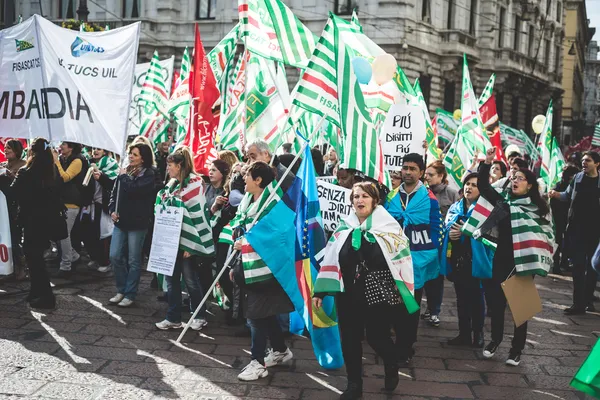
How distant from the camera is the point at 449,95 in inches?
1280

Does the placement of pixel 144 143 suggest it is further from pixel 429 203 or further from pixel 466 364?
pixel 466 364

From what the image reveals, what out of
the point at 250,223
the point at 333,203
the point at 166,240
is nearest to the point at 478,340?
the point at 333,203

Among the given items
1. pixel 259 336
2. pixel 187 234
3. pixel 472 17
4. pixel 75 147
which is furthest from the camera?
pixel 472 17

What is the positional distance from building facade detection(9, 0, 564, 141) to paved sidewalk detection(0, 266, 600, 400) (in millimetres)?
22086

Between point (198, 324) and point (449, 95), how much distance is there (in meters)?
27.3

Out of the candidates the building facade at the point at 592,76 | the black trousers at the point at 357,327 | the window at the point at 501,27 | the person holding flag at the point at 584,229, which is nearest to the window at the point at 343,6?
the window at the point at 501,27

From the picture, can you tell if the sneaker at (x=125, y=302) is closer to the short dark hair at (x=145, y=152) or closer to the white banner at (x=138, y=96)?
the short dark hair at (x=145, y=152)

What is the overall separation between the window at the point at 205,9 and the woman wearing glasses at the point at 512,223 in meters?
26.5

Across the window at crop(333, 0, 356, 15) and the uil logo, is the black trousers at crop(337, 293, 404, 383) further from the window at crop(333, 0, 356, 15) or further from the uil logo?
the window at crop(333, 0, 356, 15)

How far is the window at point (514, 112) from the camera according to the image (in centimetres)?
3936

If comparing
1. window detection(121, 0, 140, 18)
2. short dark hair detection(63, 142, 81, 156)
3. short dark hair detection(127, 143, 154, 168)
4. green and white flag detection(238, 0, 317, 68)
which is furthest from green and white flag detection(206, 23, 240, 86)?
window detection(121, 0, 140, 18)

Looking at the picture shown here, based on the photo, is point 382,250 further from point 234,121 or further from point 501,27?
point 501,27

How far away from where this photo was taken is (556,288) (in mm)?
10445

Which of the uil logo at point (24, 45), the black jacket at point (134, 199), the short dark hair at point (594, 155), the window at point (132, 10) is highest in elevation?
the window at point (132, 10)
